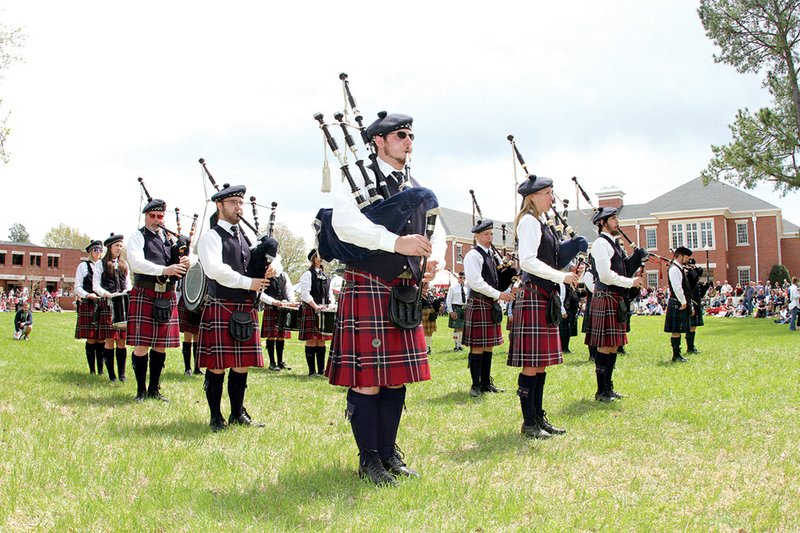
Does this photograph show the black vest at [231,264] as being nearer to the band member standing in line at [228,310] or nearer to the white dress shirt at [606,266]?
the band member standing in line at [228,310]

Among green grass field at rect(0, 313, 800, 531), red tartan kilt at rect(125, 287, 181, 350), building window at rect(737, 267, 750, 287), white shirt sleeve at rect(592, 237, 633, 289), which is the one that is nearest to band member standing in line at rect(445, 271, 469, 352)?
green grass field at rect(0, 313, 800, 531)

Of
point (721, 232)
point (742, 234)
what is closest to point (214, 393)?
point (721, 232)

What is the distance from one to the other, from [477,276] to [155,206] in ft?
10.9

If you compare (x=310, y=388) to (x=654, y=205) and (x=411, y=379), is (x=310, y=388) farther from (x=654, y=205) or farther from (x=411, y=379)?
(x=654, y=205)

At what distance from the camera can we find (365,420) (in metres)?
3.40

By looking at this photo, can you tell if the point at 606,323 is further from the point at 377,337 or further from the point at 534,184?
the point at 377,337

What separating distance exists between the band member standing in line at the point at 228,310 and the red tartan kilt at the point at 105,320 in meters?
3.61

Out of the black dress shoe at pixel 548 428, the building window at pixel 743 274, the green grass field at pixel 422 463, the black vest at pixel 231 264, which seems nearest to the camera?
the green grass field at pixel 422 463

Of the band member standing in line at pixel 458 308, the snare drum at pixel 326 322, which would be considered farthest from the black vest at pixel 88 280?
the band member standing in line at pixel 458 308

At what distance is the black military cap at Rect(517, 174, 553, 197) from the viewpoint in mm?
4816

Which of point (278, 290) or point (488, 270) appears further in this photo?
point (278, 290)

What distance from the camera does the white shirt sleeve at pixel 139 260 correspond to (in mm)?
5969

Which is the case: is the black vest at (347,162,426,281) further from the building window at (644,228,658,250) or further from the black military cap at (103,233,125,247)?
the building window at (644,228,658,250)

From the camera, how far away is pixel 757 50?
22141mm
